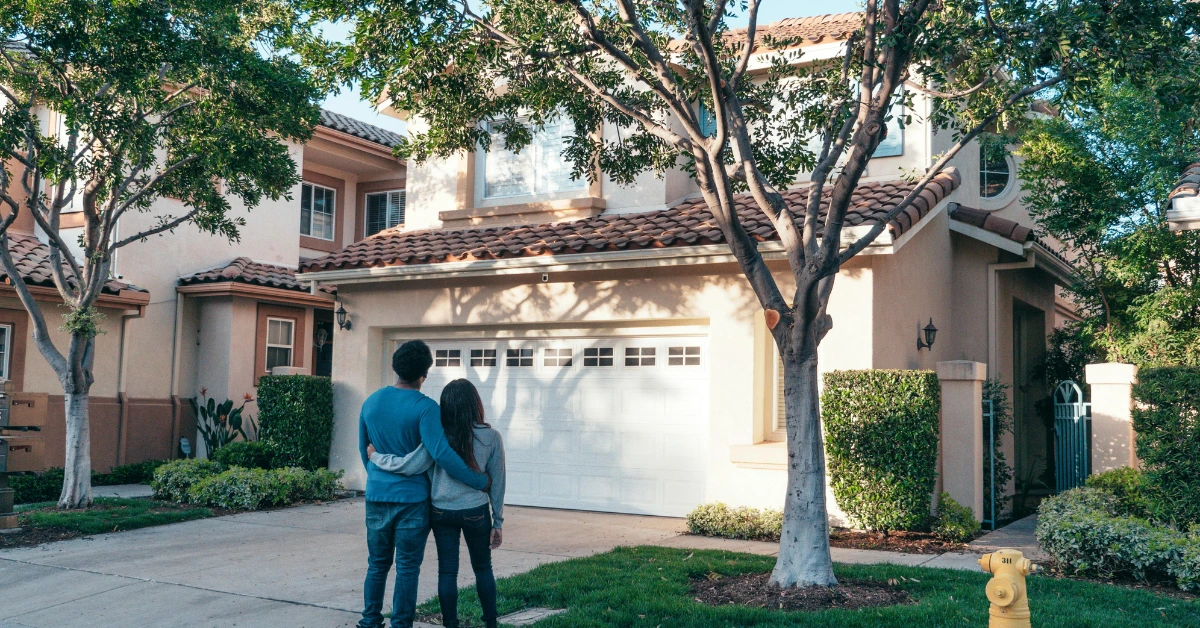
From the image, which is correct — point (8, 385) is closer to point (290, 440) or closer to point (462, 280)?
point (290, 440)

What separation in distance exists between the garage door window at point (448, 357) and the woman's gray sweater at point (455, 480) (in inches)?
305

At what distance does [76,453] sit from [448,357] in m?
4.70

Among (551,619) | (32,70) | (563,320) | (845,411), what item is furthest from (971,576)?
(32,70)

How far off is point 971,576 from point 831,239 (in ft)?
9.63

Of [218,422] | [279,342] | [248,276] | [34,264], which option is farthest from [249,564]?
[279,342]

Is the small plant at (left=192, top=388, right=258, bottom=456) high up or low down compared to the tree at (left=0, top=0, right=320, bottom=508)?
down

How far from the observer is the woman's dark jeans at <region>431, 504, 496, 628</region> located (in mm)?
5734

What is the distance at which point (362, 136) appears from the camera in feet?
68.3

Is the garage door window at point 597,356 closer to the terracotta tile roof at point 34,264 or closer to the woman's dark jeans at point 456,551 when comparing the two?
the woman's dark jeans at point 456,551

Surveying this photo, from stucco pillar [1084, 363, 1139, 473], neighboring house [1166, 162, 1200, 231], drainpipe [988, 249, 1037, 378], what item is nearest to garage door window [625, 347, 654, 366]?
drainpipe [988, 249, 1037, 378]

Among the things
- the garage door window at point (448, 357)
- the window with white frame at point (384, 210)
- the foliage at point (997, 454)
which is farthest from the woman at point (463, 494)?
the window with white frame at point (384, 210)

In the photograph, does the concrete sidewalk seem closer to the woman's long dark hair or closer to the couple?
the couple

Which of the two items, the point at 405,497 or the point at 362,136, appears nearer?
the point at 405,497

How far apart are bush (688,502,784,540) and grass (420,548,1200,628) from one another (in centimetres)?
183
